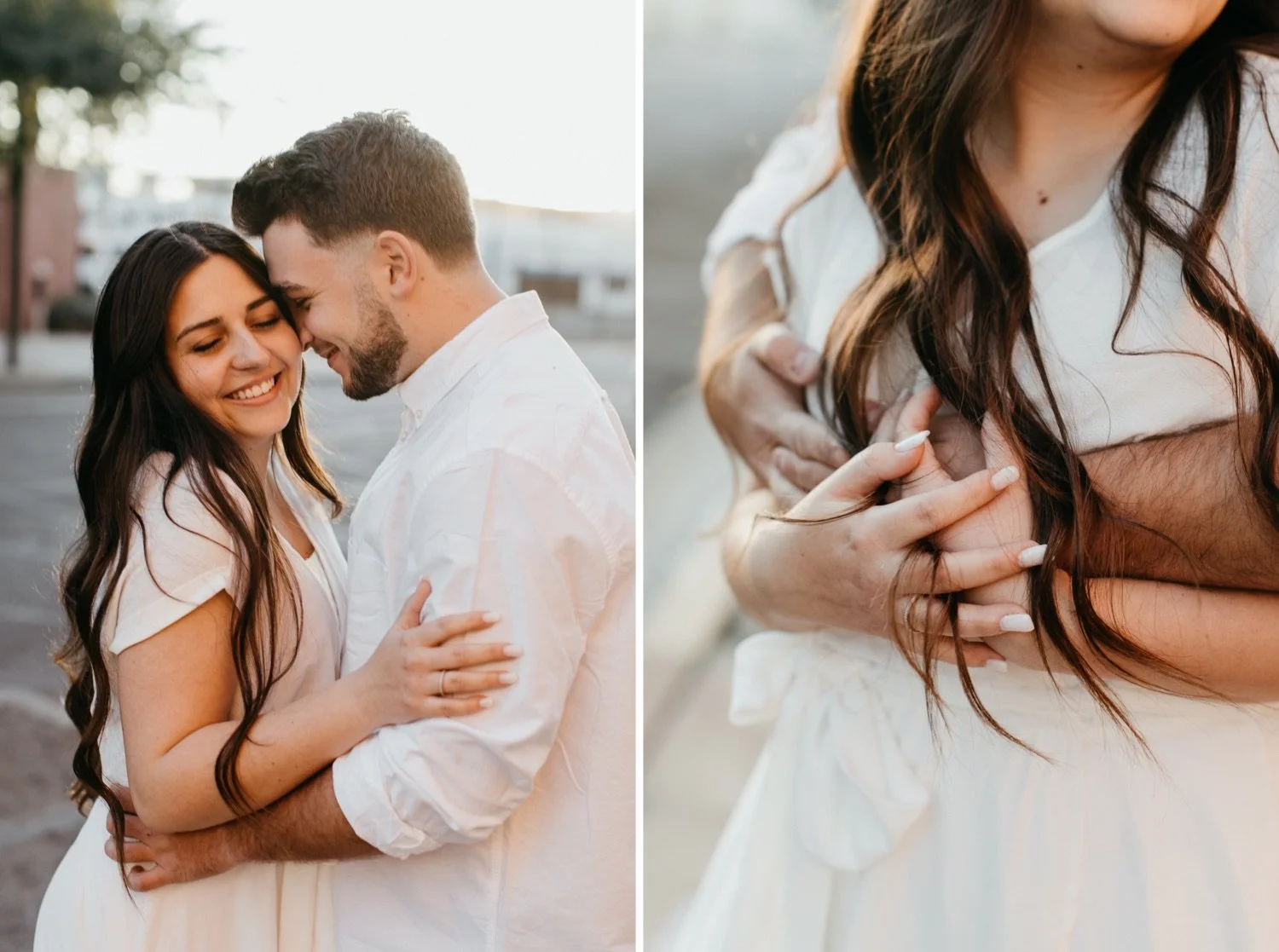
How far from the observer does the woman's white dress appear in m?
1.44

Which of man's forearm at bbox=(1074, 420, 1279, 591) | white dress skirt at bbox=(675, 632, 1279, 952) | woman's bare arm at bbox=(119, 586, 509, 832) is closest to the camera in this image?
man's forearm at bbox=(1074, 420, 1279, 591)

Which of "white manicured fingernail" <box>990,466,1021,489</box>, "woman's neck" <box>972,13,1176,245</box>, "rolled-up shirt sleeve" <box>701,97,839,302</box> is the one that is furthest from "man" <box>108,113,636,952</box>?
"woman's neck" <box>972,13,1176,245</box>

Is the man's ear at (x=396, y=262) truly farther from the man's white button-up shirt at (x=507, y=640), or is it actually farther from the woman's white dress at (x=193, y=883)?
the woman's white dress at (x=193, y=883)

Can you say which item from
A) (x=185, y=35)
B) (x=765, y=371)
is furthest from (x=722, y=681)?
(x=185, y=35)

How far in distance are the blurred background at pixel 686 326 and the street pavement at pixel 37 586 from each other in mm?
502

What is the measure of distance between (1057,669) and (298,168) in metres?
1.12

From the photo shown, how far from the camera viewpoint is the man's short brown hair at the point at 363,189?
4.97 feet

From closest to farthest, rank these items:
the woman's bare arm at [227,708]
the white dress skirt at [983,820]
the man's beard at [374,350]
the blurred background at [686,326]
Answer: the white dress skirt at [983,820] < the woman's bare arm at [227,708] < the man's beard at [374,350] < the blurred background at [686,326]

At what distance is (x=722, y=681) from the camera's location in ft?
9.38

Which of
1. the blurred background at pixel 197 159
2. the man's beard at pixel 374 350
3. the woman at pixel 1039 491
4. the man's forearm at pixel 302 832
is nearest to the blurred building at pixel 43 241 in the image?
the blurred background at pixel 197 159

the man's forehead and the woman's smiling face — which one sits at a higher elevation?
the man's forehead

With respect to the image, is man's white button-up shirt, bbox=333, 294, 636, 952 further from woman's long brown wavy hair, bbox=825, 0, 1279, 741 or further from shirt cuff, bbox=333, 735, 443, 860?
woman's long brown wavy hair, bbox=825, 0, 1279, 741

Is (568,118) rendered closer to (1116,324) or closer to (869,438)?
(869,438)

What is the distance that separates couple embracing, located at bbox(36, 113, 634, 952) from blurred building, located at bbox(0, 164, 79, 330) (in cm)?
18
